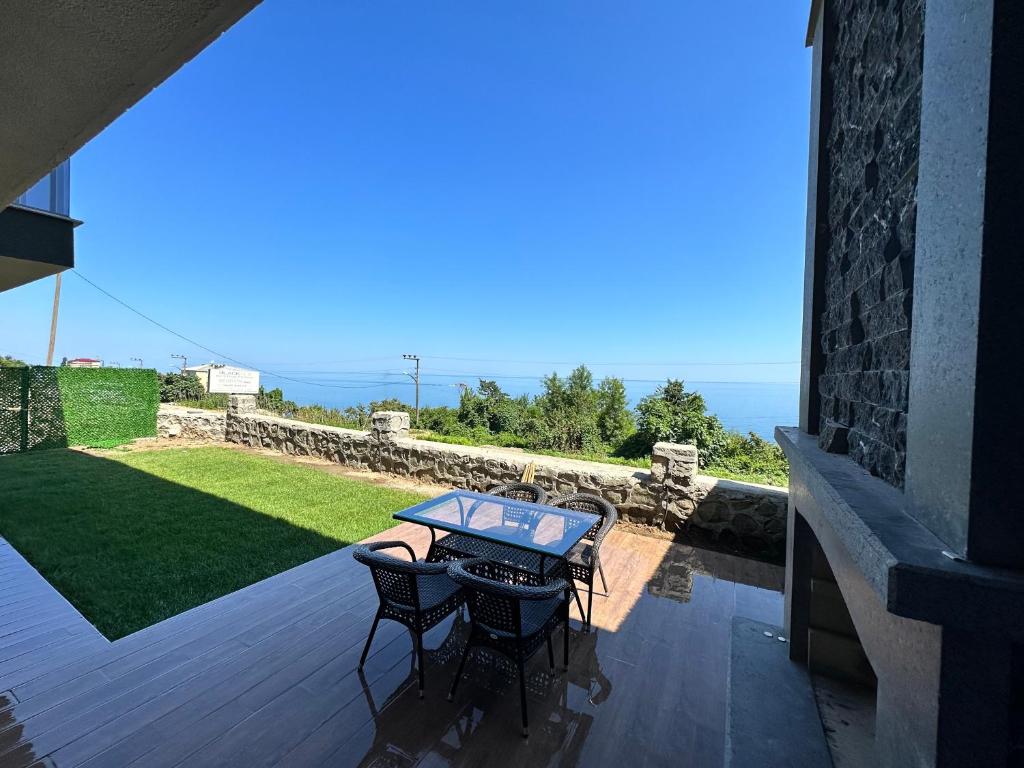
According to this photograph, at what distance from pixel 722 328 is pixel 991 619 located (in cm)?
3944

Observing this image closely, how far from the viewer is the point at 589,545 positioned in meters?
3.73

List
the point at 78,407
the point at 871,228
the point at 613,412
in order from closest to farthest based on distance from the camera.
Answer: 1. the point at 871,228
2. the point at 78,407
3. the point at 613,412

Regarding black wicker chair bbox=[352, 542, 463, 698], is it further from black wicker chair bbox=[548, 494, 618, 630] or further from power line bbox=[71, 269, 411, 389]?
power line bbox=[71, 269, 411, 389]

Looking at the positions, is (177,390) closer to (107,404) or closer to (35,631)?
(107,404)

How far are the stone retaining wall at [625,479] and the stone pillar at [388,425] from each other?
17 millimetres

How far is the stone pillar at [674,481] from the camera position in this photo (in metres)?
4.86

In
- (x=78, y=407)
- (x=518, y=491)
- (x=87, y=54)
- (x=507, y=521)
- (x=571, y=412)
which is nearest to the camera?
(x=87, y=54)

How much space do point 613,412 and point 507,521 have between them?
11024 mm

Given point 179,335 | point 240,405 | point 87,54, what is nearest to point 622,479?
point 87,54

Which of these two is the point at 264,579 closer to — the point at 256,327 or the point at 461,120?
the point at 461,120

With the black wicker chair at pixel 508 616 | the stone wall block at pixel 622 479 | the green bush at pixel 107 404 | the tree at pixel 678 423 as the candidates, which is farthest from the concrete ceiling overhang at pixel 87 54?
the green bush at pixel 107 404

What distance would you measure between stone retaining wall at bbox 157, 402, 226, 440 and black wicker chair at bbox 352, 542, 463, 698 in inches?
368

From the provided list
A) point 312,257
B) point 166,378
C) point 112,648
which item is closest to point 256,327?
point 312,257

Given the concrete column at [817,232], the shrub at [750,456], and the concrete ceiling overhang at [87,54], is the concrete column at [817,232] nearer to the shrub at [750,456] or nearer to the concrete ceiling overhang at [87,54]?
the concrete ceiling overhang at [87,54]
